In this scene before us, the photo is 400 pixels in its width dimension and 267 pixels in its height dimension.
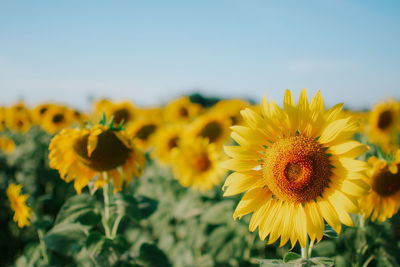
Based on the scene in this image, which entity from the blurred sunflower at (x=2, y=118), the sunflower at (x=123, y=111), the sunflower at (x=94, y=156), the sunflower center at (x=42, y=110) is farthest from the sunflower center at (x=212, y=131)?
the blurred sunflower at (x=2, y=118)

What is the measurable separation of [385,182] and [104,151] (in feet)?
7.43

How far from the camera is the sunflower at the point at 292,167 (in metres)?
1.53

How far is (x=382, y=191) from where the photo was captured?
210 centimetres

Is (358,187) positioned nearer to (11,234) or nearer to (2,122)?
(11,234)

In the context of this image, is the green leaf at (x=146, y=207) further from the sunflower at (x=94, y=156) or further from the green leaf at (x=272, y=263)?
the green leaf at (x=272, y=263)

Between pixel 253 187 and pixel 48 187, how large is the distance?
5.70 m

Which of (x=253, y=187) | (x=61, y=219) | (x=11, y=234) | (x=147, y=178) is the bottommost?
(x=11, y=234)

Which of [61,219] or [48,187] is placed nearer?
[61,219]

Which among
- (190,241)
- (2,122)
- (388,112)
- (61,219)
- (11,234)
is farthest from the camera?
(2,122)

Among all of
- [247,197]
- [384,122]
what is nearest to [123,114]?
[247,197]

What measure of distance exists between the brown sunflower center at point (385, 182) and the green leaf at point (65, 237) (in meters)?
2.29

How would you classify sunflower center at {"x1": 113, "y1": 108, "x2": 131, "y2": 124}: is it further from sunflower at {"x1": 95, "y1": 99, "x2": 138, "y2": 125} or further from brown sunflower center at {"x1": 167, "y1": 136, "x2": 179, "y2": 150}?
brown sunflower center at {"x1": 167, "y1": 136, "x2": 179, "y2": 150}

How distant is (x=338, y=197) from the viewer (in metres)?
1.52

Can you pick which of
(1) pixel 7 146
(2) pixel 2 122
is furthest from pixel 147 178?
(2) pixel 2 122
